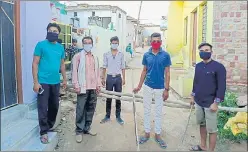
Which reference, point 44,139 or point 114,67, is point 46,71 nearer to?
point 44,139

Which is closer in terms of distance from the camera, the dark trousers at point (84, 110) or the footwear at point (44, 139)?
the footwear at point (44, 139)

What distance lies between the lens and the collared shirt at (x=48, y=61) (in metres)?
3.34

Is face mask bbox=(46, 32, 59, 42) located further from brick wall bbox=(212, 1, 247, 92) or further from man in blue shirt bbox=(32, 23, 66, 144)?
brick wall bbox=(212, 1, 247, 92)

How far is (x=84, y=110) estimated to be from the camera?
407 cm

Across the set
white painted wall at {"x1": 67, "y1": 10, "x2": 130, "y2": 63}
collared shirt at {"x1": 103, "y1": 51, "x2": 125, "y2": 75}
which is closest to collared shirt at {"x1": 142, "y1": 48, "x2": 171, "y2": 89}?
collared shirt at {"x1": 103, "y1": 51, "x2": 125, "y2": 75}

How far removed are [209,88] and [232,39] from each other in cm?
252

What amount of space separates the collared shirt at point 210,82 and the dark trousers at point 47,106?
211cm

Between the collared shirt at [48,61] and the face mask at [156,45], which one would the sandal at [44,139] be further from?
the face mask at [156,45]

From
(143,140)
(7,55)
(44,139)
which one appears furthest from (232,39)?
(7,55)

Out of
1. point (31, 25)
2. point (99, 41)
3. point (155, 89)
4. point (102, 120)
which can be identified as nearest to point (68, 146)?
point (102, 120)

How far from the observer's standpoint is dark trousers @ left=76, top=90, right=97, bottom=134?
13.0 feet

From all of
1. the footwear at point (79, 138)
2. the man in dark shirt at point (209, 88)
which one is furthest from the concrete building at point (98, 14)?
the man in dark shirt at point (209, 88)

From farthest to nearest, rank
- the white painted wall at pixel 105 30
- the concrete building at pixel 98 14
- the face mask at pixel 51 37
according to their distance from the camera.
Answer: the concrete building at pixel 98 14
the white painted wall at pixel 105 30
the face mask at pixel 51 37

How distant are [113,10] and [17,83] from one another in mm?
14233
